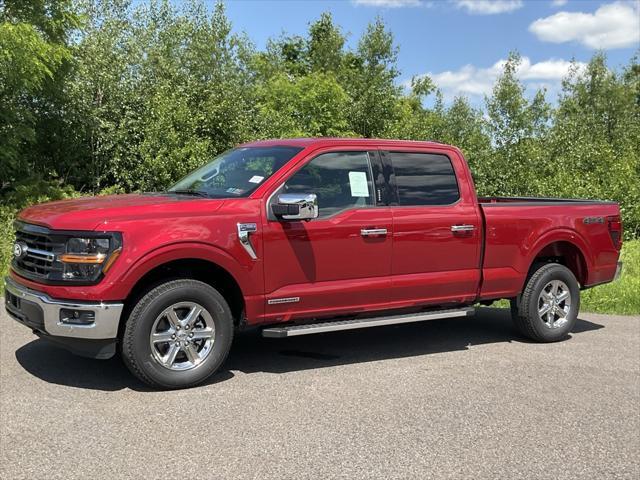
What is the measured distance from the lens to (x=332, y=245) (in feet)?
18.1

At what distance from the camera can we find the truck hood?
4.70 m

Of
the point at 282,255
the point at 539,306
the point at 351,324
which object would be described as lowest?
the point at 539,306

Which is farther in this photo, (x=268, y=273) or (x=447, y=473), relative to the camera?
(x=268, y=273)

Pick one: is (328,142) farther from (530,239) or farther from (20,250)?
(20,250)

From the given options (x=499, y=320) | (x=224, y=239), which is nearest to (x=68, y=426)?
(x=224, y=239)

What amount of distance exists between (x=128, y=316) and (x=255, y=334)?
2.32 meters

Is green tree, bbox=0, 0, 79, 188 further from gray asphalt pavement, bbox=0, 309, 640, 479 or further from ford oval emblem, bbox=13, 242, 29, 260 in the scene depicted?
ford oval emblem, bbox=13, 242, 29, 260

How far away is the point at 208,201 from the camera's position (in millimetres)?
5168

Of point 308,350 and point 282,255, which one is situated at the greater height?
point 282,255

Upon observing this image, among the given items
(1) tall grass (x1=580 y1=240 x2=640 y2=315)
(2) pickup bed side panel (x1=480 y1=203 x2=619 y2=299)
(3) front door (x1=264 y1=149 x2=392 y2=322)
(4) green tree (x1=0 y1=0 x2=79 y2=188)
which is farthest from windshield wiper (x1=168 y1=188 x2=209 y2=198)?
(4) green tree (x1=0 y1=0 x2=79 y2=188)

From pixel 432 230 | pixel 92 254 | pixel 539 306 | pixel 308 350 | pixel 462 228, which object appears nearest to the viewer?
pixel 92 254

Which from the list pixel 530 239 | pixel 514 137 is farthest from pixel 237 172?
pixel 514 137

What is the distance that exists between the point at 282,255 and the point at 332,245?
47 cm

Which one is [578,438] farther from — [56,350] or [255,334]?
[56,350]
